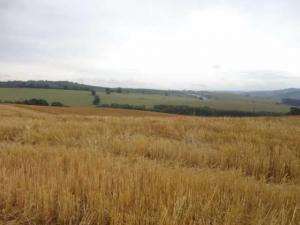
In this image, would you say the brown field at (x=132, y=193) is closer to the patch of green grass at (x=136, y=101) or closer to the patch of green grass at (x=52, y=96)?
the patch of green grass at (x=52, y=96)

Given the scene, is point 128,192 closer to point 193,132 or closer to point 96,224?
point 96,224

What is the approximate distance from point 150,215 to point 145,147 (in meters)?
4.38

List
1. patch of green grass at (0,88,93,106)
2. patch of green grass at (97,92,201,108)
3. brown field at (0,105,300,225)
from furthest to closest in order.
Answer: patch of green grass at (97,92,201,108) < patch of green grass at (0,88,93,106) < brown field at (0,105,300,225)

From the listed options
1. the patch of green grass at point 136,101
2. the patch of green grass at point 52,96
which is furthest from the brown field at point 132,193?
the patch of green grass at point 136,101

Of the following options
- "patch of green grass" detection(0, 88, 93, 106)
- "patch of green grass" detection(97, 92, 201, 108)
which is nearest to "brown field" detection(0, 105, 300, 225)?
"patch of green grass" detection(0, 88, 93, 106)

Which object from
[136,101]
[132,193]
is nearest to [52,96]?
[136,101]

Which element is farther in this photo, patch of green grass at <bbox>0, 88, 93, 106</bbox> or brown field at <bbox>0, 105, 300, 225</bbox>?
patch of green grass at <bbox>0, 88, 93, 106</bbox>

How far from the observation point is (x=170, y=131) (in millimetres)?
11703

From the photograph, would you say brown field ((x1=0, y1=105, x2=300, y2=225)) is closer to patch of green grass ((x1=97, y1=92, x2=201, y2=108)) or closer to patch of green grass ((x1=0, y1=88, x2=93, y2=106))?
patch of green grass ((x1=0, y1=88, x2=93, y2=106))

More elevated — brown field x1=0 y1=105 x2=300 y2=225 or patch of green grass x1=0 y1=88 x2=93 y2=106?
brown field x1=0 y1=105 x2=300 y2=225

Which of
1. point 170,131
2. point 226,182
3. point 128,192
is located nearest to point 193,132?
point 170,131

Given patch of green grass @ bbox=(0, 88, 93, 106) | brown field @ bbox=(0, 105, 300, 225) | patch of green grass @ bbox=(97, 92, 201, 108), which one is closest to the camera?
brown field @ bbox=(0, 105, 300, 225)

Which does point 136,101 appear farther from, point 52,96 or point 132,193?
point 132,193

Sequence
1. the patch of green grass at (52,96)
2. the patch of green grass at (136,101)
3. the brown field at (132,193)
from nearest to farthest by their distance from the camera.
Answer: the brown field at (132,193) < the patch of green grass at (52,96) < the patch of green grass at (136,101)
